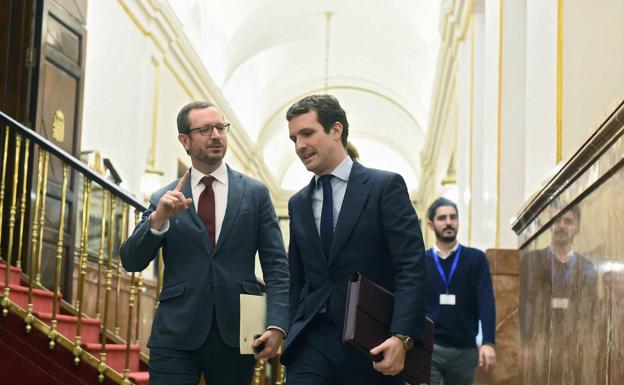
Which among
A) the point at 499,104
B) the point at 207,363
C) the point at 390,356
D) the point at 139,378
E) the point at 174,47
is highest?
the point at 174,47

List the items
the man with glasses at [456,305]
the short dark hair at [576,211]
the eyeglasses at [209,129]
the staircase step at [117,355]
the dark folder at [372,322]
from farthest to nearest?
the staircase step at [117,355] < the man with glasses at [456,305] < the short dark hair at [576,211] < the eyeglasses at [209,129] < the dark folder at [372,322]

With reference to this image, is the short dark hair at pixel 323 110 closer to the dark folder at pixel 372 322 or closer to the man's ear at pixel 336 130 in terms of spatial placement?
the man's ear at pixel 336 130

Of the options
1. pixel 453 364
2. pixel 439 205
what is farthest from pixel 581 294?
pixel 439 205

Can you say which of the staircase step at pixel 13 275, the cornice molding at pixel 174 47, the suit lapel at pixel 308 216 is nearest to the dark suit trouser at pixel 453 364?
the suit lapel at pixel 308 216

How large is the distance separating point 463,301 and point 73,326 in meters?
2.79

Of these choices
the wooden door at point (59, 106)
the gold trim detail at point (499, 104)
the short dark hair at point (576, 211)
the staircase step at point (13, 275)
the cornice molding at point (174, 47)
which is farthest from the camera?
the cornice molding at point (174, 47)

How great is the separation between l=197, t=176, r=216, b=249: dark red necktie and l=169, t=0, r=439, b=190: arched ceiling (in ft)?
43.7

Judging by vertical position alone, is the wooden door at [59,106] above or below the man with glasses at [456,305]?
above

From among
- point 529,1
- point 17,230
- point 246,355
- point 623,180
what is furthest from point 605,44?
point 17,230

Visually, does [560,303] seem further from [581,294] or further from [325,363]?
[325,363]

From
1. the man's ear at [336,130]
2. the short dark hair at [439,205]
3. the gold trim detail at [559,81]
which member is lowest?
the short dark hair at [439,205]

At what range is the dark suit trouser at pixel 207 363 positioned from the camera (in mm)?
3967

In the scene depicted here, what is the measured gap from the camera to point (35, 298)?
736 cm

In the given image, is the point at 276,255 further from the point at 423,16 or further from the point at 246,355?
the point at 423,16
